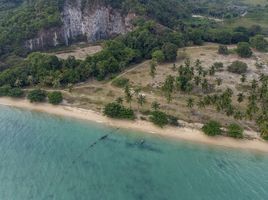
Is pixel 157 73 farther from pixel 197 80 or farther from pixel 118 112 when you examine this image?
pixel 118 112

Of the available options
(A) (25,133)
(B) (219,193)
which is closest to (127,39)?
(A) (25,133)

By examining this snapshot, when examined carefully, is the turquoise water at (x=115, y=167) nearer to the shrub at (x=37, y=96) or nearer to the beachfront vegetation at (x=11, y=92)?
the shrub at (x=37, y=96)

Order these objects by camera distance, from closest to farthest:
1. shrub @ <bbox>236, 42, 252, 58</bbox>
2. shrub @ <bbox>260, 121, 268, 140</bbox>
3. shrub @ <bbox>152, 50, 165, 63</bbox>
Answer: shrub @ <bbox>260, 121, 268, 140</bbox> < shrub @ <bbox>152, 50, 165, 63</bbox> < shrub @ <bbox>236, 42, 252, 58</bbox>

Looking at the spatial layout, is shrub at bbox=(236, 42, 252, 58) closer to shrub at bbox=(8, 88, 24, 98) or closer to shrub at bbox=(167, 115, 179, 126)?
shrub at bbox=(167, 115, 179, 126)

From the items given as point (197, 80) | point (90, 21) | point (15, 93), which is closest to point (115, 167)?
point (197, 80)

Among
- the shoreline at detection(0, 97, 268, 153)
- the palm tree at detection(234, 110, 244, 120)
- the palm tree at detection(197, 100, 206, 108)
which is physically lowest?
the shoreline at detection(0, 97, 268, 153)

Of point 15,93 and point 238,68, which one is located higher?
point 238,68

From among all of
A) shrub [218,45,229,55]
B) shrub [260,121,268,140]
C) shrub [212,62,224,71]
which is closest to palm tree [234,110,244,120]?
shrub [260,121,268,140]
